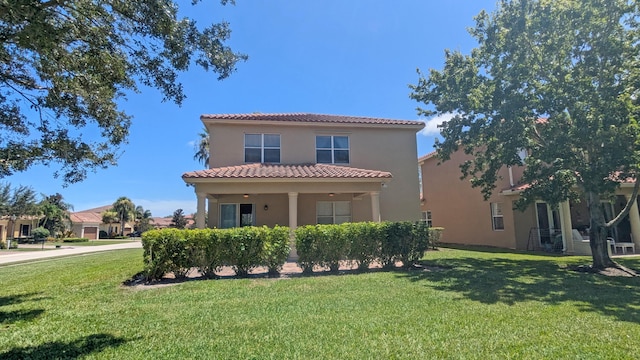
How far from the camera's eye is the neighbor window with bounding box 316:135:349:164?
711 inches

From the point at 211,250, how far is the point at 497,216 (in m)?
17.2

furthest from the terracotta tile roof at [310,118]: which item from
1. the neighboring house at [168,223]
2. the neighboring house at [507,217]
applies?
the neighboring house at [168,223]

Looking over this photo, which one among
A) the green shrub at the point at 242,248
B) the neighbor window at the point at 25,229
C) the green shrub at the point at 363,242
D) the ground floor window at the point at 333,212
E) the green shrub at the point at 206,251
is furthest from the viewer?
the neighbor window at the point at 25,229

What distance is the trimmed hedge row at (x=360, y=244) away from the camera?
11.1 metres

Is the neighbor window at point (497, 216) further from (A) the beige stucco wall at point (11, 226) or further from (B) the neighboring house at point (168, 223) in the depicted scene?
(A) the beige stucco wall at point (11, 226)

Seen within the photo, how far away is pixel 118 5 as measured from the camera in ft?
18.7

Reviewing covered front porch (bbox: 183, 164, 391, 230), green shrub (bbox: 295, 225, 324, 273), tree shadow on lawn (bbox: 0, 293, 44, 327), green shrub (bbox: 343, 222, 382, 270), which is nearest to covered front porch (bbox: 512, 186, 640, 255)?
covered front porch (bbox: 183, 164, 391, 230)

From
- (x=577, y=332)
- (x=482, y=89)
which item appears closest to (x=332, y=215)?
(x=482, y=89)

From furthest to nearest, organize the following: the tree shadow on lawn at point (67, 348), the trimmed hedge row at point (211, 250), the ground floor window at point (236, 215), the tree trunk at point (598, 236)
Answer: the ground floor window at point (236, 215)
the tree trunk at point (598, 236)
the trimmed hedge row at point (211, 250)
the tree shadow on lawn at point (67, 348)

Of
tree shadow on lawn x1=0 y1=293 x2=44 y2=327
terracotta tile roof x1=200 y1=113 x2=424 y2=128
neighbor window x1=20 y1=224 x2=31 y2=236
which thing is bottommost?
tree shadow on lawn x1=0 y1=293 x2=44 y2=327

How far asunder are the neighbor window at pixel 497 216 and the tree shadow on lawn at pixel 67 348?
20386mm

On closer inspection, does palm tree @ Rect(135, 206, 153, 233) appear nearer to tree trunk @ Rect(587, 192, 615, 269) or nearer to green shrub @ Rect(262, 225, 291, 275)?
green shrub @ Rect(262, 225, 291, 275)

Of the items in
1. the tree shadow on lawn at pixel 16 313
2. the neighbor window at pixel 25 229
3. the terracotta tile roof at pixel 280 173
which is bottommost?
the tree shadow on lawn at pixel 16 313

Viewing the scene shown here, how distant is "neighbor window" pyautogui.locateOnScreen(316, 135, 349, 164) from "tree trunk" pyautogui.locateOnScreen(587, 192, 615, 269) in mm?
10269
